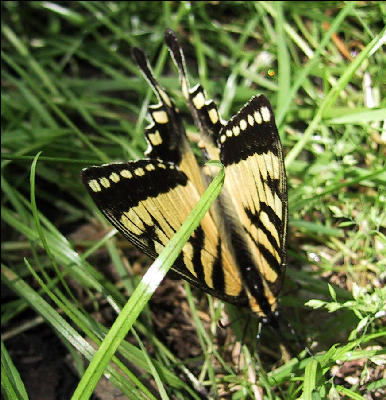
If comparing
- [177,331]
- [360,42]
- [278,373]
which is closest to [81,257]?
[177,331]

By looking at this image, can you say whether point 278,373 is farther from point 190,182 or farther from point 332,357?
point 190,182

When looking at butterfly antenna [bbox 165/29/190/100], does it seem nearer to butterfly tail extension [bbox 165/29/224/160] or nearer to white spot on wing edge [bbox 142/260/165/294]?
butterfly tail extension [bbox 165/29/224/160]

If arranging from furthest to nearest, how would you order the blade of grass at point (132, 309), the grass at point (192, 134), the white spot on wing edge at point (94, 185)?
the grass at point (192, 134), the white spot on wing edge at point (94, 185), the blade of grass at point (132, 309)

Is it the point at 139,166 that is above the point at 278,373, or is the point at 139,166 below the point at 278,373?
above

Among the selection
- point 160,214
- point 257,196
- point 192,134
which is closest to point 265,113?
point 257,196

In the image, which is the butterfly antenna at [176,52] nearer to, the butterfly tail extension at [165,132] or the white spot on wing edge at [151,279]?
the butterfly tail extension at [165,132]

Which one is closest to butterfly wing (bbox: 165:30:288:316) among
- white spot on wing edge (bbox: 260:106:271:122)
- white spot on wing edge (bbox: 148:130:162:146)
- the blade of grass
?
white spot on wing edge (bbox: 260:106:271:122)

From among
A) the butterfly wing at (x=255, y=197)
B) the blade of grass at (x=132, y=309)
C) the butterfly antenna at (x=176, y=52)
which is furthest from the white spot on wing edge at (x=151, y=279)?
the butterfly antenna at (x=176, y=52)
